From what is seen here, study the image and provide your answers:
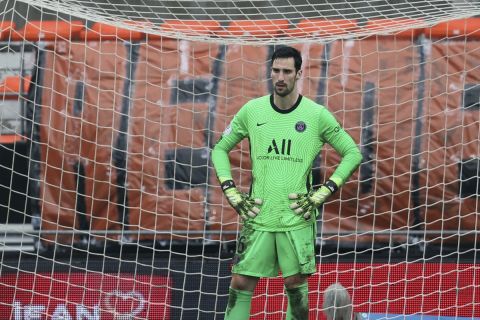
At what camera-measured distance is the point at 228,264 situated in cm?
644

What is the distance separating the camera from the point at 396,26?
6.22 metres

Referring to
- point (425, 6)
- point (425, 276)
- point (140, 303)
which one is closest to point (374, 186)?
point (425, 276)

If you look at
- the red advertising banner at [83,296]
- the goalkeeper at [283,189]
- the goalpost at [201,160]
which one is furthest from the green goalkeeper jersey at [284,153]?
the red advertising banner at [83,296]

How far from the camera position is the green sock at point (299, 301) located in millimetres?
4961

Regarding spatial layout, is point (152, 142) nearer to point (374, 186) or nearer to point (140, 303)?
point (140, 303)

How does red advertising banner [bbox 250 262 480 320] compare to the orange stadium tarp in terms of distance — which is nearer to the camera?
red advertising banner [bbox 250 262 480 320]

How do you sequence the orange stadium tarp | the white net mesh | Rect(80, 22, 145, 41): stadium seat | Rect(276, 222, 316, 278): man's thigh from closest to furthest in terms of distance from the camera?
Rect(276, 222, 316, 278): man's thigh → the white net mesh → the orange stadium tarp → Rect(80, 22, 145, 41): stadium seat

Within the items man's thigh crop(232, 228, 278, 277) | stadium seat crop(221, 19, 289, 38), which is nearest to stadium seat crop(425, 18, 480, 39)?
stadium seat crop(221, 19, 289, 38)

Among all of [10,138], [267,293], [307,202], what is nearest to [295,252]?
[307,202]

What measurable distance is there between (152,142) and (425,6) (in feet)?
6.08

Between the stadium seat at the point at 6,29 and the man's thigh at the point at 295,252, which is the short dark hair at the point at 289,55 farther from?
the stadium seat at the point at 6,29

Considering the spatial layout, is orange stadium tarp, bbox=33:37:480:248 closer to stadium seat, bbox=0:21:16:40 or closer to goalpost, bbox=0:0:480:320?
goalpost, bbox=0:0:480:320

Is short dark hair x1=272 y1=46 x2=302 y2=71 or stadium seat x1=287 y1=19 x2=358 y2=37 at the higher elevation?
stadium seat x1=287 y1=19 x2=358 y2=37

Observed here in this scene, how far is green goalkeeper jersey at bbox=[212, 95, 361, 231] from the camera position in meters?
4.95
